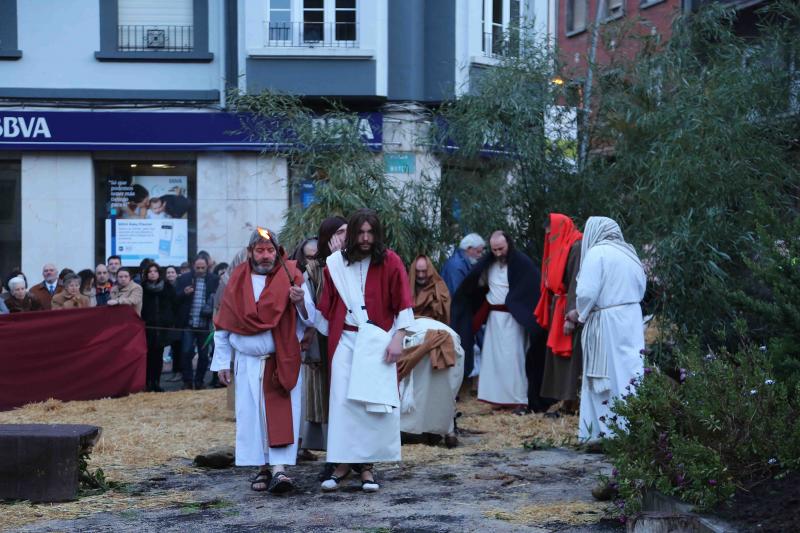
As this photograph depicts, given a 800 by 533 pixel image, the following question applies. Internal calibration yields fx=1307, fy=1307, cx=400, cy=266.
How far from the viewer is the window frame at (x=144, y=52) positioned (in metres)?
21.2

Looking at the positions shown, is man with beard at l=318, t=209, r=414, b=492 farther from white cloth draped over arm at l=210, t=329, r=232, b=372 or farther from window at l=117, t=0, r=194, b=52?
window at l=117, t=0, r=194, b=52

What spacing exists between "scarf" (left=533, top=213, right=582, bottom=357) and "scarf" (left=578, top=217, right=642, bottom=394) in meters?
2.11

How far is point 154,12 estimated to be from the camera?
21.5 metres

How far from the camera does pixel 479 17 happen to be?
20.9 metres

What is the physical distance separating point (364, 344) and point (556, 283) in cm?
452

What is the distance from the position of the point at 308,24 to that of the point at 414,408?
35.3 ft

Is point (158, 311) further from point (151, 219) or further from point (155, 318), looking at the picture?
point (151, 219)

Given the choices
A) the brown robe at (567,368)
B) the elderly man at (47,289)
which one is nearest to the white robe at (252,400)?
the brown robe at (567,368)

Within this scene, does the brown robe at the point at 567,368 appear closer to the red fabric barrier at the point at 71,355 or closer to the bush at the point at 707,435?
the bush at the point at 707,435

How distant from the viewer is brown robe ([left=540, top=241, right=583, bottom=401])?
42.6 ft

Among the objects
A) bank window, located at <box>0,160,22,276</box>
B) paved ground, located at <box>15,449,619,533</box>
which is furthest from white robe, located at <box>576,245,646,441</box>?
bank window, located at <box>0,160,22,276</box>

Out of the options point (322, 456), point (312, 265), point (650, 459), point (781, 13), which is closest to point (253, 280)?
point (312, 265)

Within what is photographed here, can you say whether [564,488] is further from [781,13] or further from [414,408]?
[781,13]

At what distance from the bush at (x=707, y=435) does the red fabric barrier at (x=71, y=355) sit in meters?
9.59
